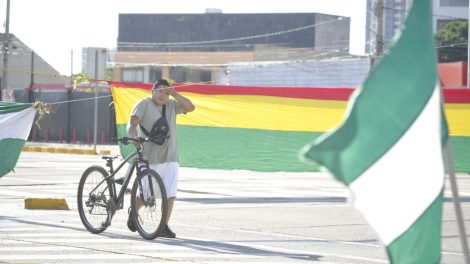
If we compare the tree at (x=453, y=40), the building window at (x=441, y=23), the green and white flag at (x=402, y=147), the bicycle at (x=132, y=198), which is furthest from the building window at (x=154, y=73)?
the green and white flag at (x=402, y=147)

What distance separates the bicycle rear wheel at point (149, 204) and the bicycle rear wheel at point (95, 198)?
576 mm

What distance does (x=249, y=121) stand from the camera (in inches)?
827

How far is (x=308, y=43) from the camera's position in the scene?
126 metres

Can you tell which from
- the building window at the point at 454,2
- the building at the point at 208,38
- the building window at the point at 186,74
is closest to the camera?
the building window at the point at 454,2

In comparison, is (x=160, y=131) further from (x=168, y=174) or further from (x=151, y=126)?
(x=168, y=174)

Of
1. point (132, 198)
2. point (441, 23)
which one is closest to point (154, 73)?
point (441, 23)

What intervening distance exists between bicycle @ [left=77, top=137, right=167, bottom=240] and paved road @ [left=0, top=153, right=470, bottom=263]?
0.17 metres

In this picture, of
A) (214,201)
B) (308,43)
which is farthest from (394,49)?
(308,43)

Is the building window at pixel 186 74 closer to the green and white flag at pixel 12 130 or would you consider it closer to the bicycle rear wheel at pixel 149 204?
the green and white flag at pixel 12 130

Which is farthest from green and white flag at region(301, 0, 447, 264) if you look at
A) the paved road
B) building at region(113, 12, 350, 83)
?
building at region(113, 12, 350, 83)

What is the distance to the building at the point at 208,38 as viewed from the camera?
4565 inches

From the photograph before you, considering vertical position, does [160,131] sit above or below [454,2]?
below

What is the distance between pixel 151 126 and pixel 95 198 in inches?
41.3

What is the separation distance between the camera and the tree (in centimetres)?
8750
